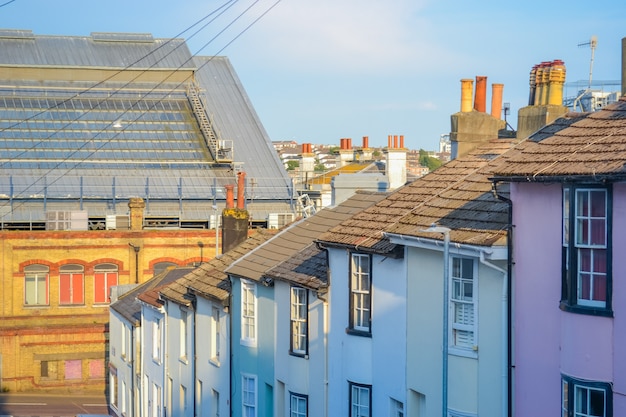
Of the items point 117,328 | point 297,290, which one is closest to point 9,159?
point 117,328

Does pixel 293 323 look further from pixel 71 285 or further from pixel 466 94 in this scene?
pixel 71 285

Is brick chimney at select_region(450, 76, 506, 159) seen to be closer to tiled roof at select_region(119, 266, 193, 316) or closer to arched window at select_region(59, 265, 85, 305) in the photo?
tiled roof at select_region(119, 266, 193, 316)

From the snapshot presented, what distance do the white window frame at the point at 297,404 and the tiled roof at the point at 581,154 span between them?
987 cm

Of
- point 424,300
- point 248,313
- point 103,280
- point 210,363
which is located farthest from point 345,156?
point 424,300

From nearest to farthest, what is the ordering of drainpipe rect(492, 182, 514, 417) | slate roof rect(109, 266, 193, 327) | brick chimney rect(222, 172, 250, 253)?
drainpipe rect(492, 182, 514, 417) < brick chimney rect(222, 172, 250, 253) < slate roof rect(109, 266, 193, 327)

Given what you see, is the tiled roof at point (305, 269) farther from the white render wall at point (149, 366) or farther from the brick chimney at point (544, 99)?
the white render wall at point (149, 366)

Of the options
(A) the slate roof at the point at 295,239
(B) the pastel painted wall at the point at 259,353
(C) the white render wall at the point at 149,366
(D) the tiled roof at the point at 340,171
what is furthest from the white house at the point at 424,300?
(D) the tiled roof at the point at 340,171

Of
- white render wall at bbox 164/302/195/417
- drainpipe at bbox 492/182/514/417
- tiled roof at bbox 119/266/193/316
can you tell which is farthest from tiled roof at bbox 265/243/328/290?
tiled roof at bbox 119/266/193/316

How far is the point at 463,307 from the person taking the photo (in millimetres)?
17719

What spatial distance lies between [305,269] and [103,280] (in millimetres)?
37424

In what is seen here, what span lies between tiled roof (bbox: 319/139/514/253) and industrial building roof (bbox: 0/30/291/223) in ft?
149

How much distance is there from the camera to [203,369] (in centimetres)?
3203

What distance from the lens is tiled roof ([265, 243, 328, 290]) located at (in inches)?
939

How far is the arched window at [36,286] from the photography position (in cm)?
5978
